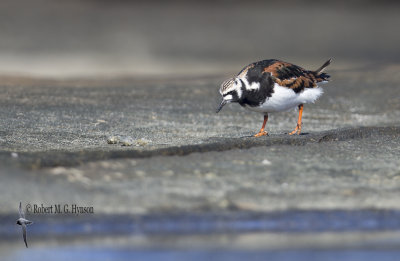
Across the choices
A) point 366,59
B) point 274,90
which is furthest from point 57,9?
point 274,90

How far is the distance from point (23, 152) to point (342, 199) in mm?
3068

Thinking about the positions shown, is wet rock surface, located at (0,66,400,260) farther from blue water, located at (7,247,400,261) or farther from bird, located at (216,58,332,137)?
bird, located at (216,58,332,137)

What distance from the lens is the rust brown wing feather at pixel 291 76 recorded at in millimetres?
9695

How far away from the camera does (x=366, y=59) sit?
1927 centimetres

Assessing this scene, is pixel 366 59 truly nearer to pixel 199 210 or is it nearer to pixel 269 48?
pixel 269 48

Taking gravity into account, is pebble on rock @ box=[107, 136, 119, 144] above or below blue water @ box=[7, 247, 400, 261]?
above

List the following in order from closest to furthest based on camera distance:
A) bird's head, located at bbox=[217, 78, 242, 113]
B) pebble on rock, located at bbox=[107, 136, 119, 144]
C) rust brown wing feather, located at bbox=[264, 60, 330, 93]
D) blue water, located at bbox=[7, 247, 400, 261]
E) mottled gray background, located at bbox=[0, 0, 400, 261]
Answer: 1. blue water, located at bbox=[7, 247, 400, 261]
2. mottled gray background, located at bbox=[0, 0, 400, 261]
3. pebble on rock, located at bbox=[107, 136, 119, 144]
4. bird's head, located at bbox=[217, 78, 242, 113]
5. rust brown wing feather, located at bbox=[264, 60, 330, 93]

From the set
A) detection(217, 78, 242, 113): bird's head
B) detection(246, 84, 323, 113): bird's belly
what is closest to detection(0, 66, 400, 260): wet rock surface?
detection(246, 84, 323, 113): bird's belly

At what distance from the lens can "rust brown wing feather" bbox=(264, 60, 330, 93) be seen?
31.8 ft

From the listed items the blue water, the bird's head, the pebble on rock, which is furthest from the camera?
the bird's head

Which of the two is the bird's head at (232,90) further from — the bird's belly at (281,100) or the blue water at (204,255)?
the blue water at (204,255)

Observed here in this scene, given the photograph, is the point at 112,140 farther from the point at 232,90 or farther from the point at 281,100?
the point at 281,100

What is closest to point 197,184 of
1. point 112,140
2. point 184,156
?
point 184,156

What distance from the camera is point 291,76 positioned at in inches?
389
